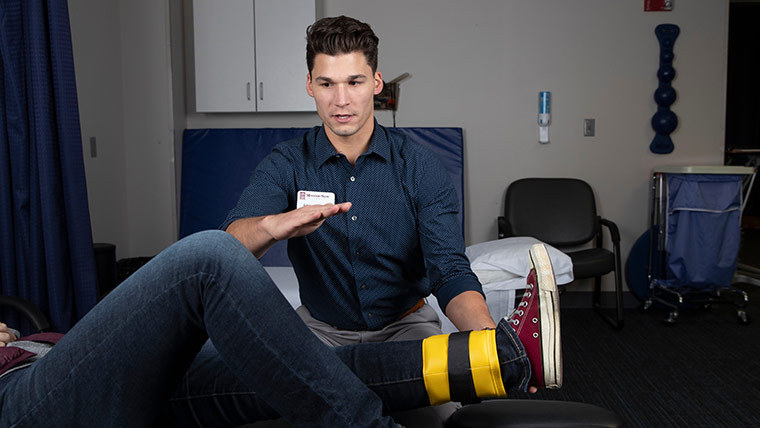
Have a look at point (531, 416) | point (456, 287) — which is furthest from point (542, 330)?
point (456, 287)

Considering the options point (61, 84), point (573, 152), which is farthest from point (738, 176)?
point (61, 84)

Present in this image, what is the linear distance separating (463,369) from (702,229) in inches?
113

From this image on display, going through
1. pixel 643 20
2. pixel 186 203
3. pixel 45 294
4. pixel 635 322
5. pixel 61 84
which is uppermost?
pixel 643 20

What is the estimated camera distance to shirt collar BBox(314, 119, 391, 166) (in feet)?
5.85

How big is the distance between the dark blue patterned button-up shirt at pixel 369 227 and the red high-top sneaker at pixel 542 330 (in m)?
0.34

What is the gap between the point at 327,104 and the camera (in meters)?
1.69

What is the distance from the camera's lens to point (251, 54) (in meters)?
3.78

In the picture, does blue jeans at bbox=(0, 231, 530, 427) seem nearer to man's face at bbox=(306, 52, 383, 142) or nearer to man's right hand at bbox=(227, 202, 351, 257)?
man's right hand at bbox=(227, 202, 351, 257)

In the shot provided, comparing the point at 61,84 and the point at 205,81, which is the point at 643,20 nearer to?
the point at 205,81

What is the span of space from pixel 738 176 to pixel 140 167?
12.2ft

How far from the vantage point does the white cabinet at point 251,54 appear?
12.2ft

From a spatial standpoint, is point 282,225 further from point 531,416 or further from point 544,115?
point 544,115

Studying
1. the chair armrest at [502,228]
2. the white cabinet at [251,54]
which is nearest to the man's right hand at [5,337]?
the white cabinet at [251,54]

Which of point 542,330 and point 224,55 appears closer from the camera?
point 542,330
